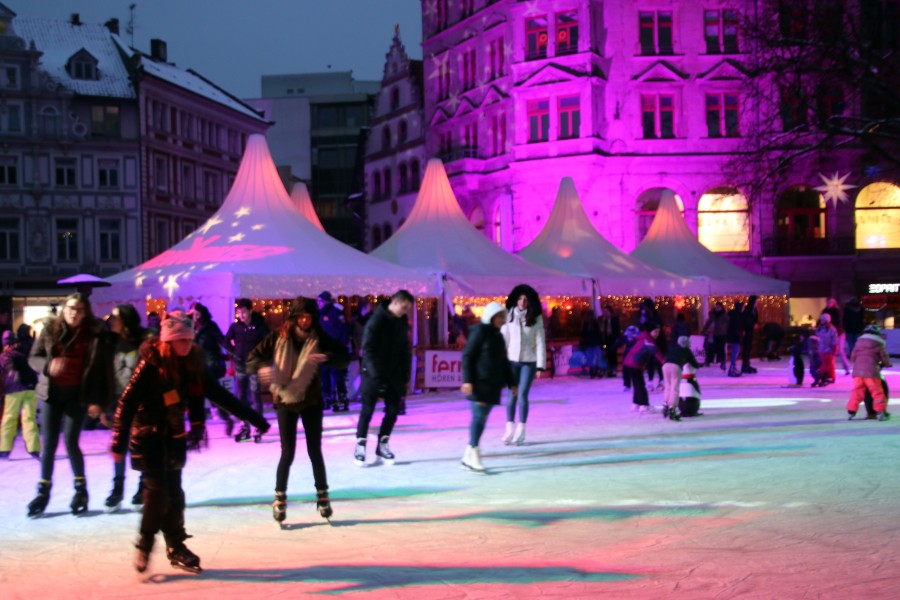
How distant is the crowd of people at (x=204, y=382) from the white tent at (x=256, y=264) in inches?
155

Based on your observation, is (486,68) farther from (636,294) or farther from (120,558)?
(120,558)

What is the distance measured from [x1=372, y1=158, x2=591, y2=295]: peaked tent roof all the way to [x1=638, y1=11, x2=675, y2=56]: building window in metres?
16.7

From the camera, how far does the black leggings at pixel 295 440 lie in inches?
283

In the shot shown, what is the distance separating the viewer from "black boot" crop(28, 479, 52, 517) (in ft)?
25.4

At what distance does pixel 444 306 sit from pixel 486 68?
2200 centimetres

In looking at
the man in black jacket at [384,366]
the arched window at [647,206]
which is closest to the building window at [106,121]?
the arched window at [647,206]

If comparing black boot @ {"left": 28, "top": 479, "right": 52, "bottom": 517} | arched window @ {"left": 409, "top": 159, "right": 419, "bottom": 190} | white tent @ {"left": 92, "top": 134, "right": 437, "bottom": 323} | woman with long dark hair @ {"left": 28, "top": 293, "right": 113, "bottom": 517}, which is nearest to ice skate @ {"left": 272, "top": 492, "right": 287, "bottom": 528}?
woman with long dark hair @ {"left": 28, "top": 293, "right": 113, "bottom": 517}

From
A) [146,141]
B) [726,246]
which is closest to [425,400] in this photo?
[726,246]

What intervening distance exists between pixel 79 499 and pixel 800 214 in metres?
35.1

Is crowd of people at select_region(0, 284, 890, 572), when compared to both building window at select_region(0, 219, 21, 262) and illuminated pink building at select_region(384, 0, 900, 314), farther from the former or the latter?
building window at select_region(0, 219, 21, 262)

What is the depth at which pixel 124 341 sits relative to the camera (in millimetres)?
7824

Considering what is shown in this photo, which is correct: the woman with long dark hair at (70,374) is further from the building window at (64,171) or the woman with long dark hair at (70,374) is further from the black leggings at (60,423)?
the building window at (64,171)

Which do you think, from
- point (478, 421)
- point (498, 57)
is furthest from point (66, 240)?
point (478, 421)

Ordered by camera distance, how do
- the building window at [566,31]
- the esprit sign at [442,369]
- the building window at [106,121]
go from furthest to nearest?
1. the building window at [106,121]
2. the building window at [566,31]
3. the esprit sign at [442,369]
